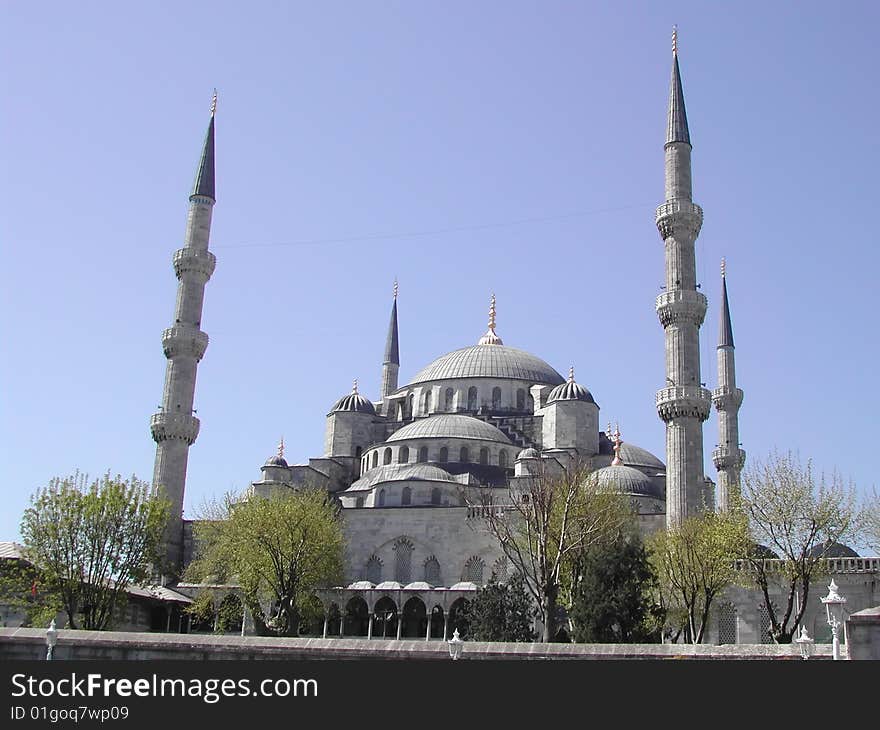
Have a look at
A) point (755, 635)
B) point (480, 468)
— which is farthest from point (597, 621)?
point (480, 468)

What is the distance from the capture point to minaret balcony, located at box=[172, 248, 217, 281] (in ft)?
136

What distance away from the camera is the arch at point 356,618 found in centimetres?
3750

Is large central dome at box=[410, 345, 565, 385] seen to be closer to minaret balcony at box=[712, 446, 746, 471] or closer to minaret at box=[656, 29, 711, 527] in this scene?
minaret balcony at box=[712, 446, 746, 471]

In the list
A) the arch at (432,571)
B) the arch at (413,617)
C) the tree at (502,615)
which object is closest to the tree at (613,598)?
the tree at (502,615)

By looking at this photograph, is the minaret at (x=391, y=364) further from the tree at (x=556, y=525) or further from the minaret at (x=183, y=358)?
the tree at (x=556, y=525)

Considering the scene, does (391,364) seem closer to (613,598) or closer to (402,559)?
(402,559)

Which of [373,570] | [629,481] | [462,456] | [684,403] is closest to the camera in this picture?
[684,403]

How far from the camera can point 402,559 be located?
127 feet

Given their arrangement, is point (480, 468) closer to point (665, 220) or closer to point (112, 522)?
point (665, 220)

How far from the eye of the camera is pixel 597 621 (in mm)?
24719

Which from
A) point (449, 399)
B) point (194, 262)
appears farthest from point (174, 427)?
point (449, 399)

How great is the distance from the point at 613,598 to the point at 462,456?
1852 centimetres

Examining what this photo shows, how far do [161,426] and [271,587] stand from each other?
9004 mm

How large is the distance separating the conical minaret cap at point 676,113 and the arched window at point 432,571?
1758cm
